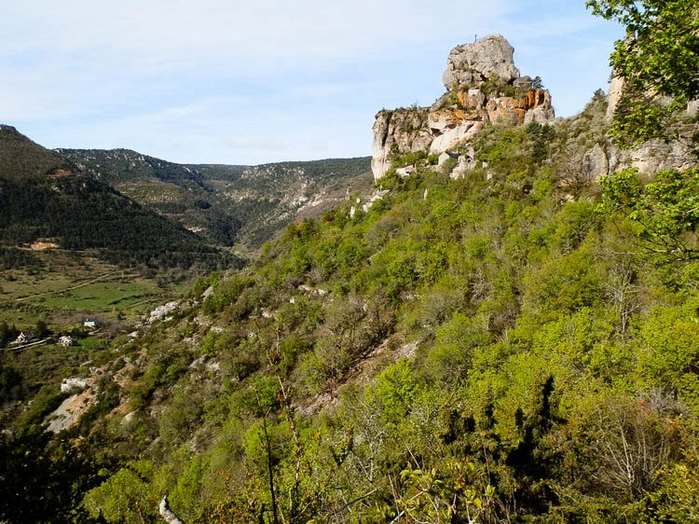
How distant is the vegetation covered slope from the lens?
841 centimetres

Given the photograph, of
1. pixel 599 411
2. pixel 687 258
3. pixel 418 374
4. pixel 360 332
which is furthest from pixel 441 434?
pixel 360 332

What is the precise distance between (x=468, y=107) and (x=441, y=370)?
4795cm

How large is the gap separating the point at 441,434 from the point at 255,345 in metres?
41.2

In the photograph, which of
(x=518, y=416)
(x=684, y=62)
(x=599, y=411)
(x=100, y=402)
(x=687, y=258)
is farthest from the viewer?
(x=100, y=402)

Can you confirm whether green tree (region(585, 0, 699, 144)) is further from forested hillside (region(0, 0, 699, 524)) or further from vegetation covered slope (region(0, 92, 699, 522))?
vegetation covered slope (region(0, 92, 699, 522))

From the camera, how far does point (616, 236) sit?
30656 mm

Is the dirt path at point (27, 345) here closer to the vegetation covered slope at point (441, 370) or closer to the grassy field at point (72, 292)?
the grassy field at point (72, 292)

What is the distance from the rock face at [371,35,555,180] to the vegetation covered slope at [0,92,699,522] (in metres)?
4.81

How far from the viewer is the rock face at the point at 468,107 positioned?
60.8m

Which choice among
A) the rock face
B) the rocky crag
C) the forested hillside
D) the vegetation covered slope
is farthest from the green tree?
the rock face

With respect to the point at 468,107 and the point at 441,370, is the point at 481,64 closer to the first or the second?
the point at 468,107

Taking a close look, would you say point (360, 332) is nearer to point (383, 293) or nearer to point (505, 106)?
point (383, 293)

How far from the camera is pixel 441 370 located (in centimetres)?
2962

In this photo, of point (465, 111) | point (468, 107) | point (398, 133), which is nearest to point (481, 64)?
point (468, 107)
